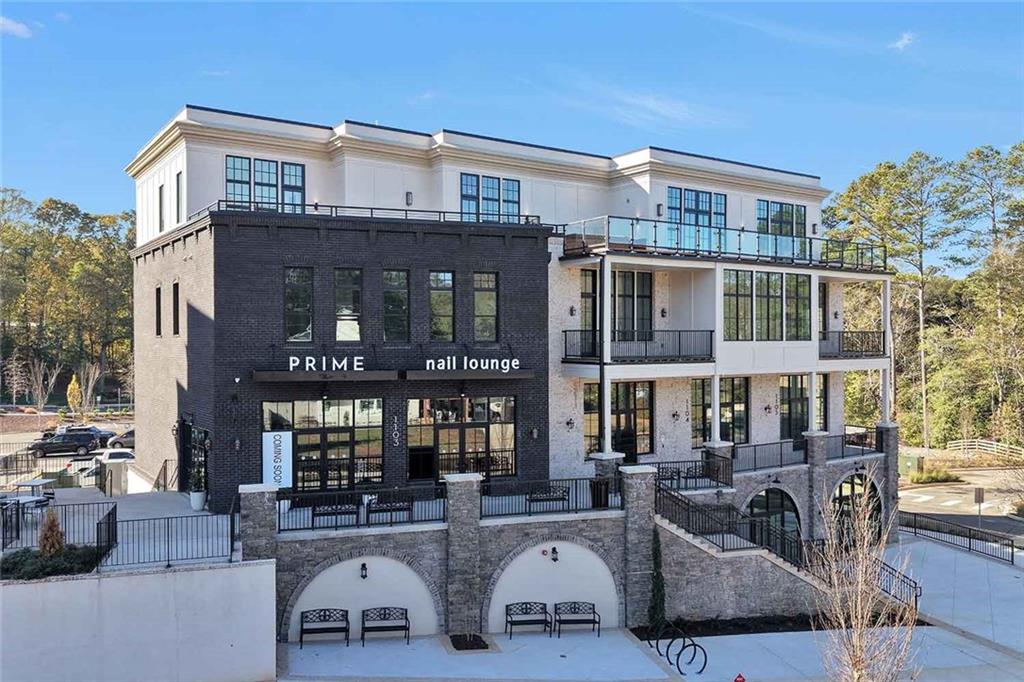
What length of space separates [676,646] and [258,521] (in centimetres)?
950

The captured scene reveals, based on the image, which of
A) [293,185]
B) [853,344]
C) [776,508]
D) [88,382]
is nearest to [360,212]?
[293,185]

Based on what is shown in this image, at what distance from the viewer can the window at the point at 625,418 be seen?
24.2 m

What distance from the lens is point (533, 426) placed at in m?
22.3

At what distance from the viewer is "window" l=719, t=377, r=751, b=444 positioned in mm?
27047

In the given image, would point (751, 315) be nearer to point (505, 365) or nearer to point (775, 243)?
point (775, 243)

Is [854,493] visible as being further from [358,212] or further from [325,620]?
A: [358,212]

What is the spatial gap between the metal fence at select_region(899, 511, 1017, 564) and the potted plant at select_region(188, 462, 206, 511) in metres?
24.9

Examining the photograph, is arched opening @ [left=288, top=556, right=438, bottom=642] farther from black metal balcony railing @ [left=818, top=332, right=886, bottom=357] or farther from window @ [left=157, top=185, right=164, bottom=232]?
black metal balcony railing @ [left=818, top=332, right=886, bottom=357]

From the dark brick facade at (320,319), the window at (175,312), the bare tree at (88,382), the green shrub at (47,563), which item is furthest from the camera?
the bare tree at (88,382)

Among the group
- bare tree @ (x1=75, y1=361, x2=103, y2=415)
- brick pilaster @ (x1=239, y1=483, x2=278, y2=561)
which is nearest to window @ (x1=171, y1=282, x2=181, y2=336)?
brick pilaster @ (x1=239, y1=483, x2=278, y2=561)

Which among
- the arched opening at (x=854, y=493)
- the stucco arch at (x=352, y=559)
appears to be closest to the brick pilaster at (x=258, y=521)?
the stucco arch at (x=352, y=559)

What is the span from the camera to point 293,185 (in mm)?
24375

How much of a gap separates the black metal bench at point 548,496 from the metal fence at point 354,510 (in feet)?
6.69

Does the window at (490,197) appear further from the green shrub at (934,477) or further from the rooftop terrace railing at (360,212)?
the green shrub at (934,477)
